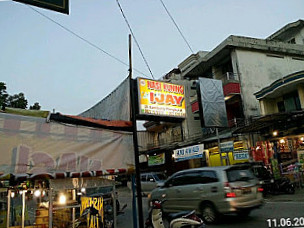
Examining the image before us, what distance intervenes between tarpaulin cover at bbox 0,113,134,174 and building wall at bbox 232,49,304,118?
15.9 meters

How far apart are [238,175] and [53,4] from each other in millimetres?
6662

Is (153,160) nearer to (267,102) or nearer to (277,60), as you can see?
(267,102)

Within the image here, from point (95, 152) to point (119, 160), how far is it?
0.60 metres

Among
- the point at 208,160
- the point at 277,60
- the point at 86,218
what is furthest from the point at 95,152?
the point at 277,60

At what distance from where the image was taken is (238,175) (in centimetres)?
766

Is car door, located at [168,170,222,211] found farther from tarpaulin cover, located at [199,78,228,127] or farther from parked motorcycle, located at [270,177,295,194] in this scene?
tarpaulin cover, located at [199,78,228,127]

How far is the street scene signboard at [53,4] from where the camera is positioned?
3517mm

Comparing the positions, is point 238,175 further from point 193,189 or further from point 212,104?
point 212,104

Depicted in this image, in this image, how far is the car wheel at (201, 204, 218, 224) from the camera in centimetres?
743

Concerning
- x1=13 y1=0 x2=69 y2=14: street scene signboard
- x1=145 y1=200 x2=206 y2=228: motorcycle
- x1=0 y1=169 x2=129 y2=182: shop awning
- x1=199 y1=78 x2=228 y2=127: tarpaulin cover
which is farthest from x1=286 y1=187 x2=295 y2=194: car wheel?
x1=13 y1=0 x2=69 y2=14: street scene signboard

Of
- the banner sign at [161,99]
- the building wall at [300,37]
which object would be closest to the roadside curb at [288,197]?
the banner sign at [161,99]

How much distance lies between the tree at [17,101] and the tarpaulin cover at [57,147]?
11840mm

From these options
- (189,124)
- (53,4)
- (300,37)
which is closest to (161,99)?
(53,4)
